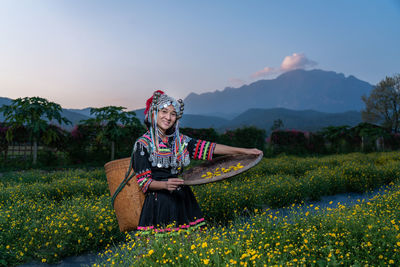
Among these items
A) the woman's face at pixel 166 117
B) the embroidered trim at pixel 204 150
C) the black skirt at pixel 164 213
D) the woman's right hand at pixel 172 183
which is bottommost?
the black skirt at pixel 164 213

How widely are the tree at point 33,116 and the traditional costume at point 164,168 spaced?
10848 mm

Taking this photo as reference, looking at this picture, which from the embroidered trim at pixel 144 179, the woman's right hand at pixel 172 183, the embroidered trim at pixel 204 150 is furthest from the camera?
the embroidered trim at pixel 204 150

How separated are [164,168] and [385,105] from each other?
44695 mm

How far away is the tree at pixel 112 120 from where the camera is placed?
1276cm

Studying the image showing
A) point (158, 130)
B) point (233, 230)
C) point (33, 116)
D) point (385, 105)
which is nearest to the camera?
point (158, 130)

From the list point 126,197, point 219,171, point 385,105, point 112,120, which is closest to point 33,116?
point 112,120

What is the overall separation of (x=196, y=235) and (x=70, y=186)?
540cm

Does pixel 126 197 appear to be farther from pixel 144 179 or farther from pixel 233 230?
pixel 233 230

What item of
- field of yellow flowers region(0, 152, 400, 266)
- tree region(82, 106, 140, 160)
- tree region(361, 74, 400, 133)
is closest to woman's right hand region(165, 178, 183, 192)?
field of yellow flowers region(0, 152, 400, 266)

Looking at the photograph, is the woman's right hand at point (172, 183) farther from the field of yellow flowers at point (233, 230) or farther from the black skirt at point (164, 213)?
the field of yellow flowers at point (233, 230)

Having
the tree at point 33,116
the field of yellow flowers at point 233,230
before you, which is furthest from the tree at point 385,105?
the tree at point 33,116

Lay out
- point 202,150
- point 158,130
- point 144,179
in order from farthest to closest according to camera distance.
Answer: point 202,150
point 158,130
point 144,179

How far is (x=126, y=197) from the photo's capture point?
9.61 ft

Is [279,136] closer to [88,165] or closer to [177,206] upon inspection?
[88,165]
